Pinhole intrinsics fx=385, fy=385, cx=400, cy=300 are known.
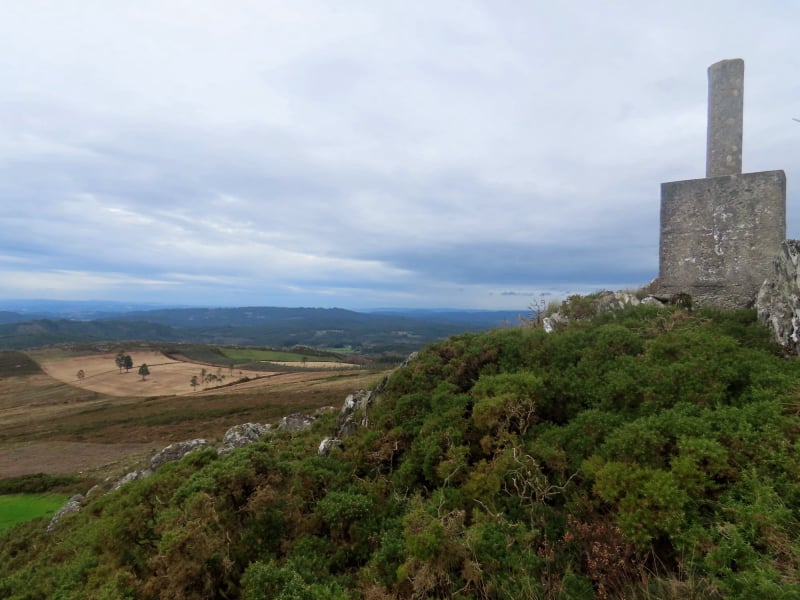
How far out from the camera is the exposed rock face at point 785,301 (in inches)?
313

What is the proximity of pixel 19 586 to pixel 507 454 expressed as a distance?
35.7 feet

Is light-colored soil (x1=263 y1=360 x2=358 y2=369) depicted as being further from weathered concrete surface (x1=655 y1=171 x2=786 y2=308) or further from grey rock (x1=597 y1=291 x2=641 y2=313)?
weathered concrete surface (x1=655 y1=171 x2=786 y2=308)

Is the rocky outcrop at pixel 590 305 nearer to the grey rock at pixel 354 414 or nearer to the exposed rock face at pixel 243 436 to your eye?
the grey rock at pixel 354 414

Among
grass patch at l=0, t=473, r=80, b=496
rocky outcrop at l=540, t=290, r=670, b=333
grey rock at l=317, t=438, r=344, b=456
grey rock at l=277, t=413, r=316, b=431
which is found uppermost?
rocky outcrop at l=540, t=290, r=670, b=333

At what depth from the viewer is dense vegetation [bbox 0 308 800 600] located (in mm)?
5004

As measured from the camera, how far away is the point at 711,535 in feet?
15.9

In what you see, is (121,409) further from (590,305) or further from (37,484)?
(590,305)

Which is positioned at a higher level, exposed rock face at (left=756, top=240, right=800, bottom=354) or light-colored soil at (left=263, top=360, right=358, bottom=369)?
exposed rock face at (left=756, top=240, right=800, bottom=354)

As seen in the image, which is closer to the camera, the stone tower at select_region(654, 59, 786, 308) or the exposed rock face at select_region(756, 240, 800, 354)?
the exposed rock face at select_region(756, 240, 800, 354)

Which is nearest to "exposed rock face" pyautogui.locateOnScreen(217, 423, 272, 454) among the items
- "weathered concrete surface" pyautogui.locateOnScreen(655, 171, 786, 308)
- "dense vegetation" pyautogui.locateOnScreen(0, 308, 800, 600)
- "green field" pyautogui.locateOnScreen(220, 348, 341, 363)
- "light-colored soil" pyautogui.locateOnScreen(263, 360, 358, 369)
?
"dense vegetation" pyautogui.locateOnScreen(0, 308, 800, 600)

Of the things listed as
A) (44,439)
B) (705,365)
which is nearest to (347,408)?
(705,365)

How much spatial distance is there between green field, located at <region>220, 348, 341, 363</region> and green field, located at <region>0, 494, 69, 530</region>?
83605 mm

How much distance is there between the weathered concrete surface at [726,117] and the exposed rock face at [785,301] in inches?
169

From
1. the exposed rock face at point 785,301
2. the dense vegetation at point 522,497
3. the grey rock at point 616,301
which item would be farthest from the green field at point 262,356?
the exposed rock face at point 785,301
